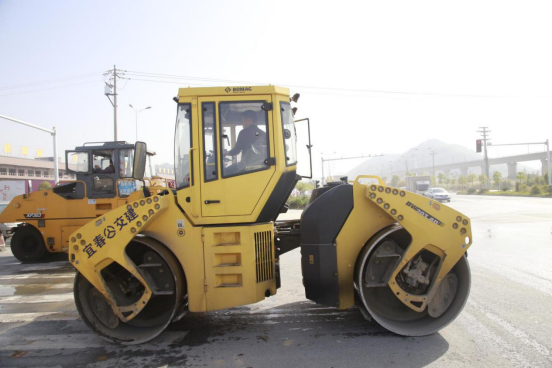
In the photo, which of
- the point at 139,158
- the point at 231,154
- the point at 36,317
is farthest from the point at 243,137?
the point at 36,317

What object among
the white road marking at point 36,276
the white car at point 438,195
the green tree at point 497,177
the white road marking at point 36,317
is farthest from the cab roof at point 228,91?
the green tree at point 497,177

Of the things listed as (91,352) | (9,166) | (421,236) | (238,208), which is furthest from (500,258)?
(9,166)

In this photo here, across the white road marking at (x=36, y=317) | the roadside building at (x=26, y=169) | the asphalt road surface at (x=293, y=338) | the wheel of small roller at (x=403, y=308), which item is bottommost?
the asphalt road surface at (x=293, y=338)

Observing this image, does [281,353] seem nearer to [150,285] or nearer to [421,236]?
[150,285]

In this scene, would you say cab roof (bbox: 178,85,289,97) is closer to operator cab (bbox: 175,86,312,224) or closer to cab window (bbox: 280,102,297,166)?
operator cab (bbox: 175,86,312,224)

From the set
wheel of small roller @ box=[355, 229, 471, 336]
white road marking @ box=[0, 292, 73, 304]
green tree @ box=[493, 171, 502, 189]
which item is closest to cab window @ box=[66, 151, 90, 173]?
white road marking @ box=[0, 292, 73, 304]

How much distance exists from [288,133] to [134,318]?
3.01 metres

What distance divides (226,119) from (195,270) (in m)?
1.84

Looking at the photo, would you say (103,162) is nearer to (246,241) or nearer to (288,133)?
(288,133)

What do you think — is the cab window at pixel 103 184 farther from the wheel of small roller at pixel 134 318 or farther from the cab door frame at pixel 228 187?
the cab door frame at pixel 228 187

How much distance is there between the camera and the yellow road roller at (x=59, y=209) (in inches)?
411

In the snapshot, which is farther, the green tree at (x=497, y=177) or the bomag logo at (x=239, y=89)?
the green tree at (x=497, y=177)

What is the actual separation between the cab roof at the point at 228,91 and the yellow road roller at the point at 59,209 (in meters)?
6.70

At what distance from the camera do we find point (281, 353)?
3939mm
